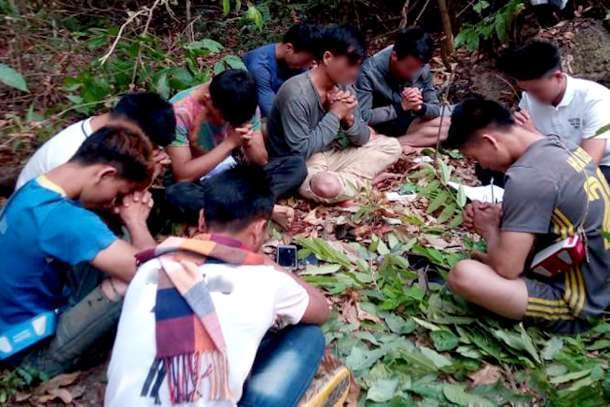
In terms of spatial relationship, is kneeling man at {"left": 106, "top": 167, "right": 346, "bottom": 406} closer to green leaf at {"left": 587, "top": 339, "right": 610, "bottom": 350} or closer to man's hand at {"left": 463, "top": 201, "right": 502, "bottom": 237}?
man's hand at {"left": 463, "top": 201, "right": 502, "bottom": 237}

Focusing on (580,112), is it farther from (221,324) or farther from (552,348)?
(221,324)

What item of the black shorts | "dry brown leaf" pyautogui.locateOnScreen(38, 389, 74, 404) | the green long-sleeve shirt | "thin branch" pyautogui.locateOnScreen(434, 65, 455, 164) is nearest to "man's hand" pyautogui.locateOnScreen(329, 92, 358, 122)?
the green long-sleeve shirt

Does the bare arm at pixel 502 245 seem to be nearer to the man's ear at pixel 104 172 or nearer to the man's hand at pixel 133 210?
the man's hand at pixel 133 210

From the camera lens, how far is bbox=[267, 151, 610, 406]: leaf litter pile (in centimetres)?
312

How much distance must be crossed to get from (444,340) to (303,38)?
10.1 feet

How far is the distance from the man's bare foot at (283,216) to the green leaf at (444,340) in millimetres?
1469

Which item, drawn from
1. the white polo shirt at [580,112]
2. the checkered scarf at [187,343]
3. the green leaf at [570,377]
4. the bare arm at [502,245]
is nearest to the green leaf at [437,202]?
the white polo shirt at [580,112]

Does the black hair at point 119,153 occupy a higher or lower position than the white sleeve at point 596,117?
higher

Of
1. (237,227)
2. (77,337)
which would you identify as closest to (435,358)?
(237,227)

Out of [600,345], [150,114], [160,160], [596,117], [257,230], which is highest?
[150,114]

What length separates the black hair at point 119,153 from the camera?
299 cm

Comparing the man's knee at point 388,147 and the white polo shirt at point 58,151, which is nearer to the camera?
the white polo shirt at point 58,151

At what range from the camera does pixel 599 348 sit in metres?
3.37

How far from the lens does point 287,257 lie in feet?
13.4
